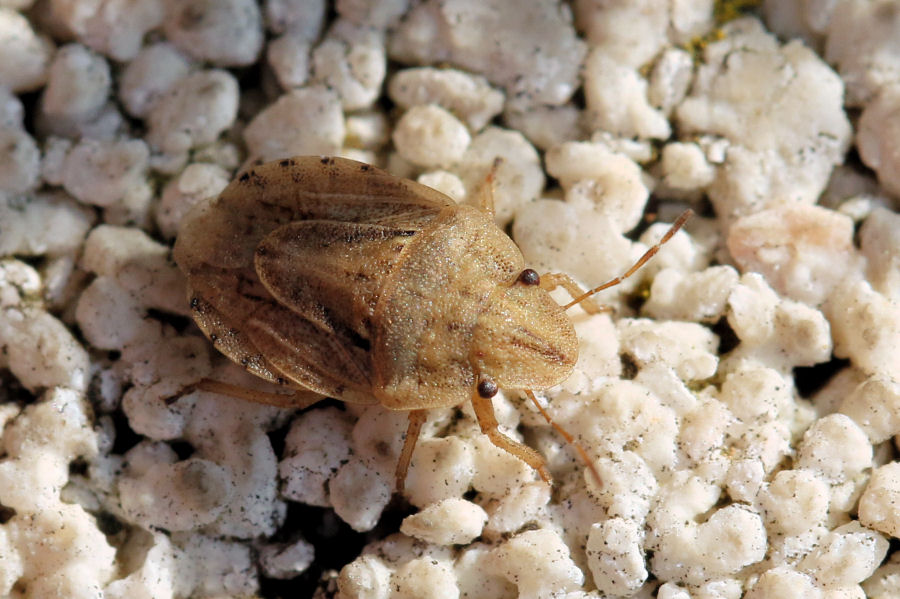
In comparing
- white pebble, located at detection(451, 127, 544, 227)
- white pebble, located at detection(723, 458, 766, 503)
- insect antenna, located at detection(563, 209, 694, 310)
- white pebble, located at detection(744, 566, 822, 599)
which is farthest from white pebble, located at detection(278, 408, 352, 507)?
white pebble, located at detection(744, 566, 822, 599)

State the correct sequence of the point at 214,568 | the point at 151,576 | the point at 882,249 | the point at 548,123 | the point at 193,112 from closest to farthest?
the point at 151,576 → the point at 214,568 → the point at 882,249 → the point at 193,112 → the point at 548,123

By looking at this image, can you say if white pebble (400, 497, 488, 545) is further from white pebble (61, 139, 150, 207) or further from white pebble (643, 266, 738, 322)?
white pebble (61, 139, 150, 207)

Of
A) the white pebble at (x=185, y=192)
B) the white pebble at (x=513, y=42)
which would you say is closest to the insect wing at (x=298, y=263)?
the white pebble at (x=185, y=192)

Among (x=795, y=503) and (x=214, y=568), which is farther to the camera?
(x=214, y=568)

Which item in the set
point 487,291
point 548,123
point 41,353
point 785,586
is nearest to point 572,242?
point 487,291

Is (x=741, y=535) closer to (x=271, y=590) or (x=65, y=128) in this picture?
(x=271, y=590)

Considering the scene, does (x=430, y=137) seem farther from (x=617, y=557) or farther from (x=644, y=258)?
(x=617, y=557)
